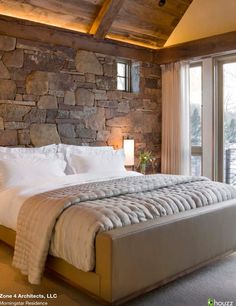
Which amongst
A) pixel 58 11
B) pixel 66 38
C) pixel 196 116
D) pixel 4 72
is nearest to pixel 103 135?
pixel 66 38

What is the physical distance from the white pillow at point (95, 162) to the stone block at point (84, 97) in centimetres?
82

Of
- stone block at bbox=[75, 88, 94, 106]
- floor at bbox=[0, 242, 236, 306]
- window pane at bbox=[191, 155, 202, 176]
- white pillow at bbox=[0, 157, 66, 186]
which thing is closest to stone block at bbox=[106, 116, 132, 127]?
stone block at bbox=[75, 88, 94, 106]

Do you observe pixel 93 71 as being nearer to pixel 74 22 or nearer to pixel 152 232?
pixel 74 22

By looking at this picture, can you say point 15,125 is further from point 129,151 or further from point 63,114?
point 129,151

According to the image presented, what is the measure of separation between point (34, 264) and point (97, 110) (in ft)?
9.70

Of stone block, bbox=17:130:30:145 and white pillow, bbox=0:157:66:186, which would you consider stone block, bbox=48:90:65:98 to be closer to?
stone block, bbox=17:130:30:145

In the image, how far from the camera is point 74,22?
484 centimetres

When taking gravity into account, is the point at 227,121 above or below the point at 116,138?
above

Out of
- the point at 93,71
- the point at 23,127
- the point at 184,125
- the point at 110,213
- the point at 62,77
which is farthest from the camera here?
the point at 184,125

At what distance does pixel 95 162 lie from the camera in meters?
4.41

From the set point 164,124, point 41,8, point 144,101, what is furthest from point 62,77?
point 164,124

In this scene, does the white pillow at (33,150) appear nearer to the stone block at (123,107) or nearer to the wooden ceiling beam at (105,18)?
the stone block at (123,107)

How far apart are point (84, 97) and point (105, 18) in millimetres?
1112

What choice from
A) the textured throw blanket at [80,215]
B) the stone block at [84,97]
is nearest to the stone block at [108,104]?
the stone block at [84,97]
